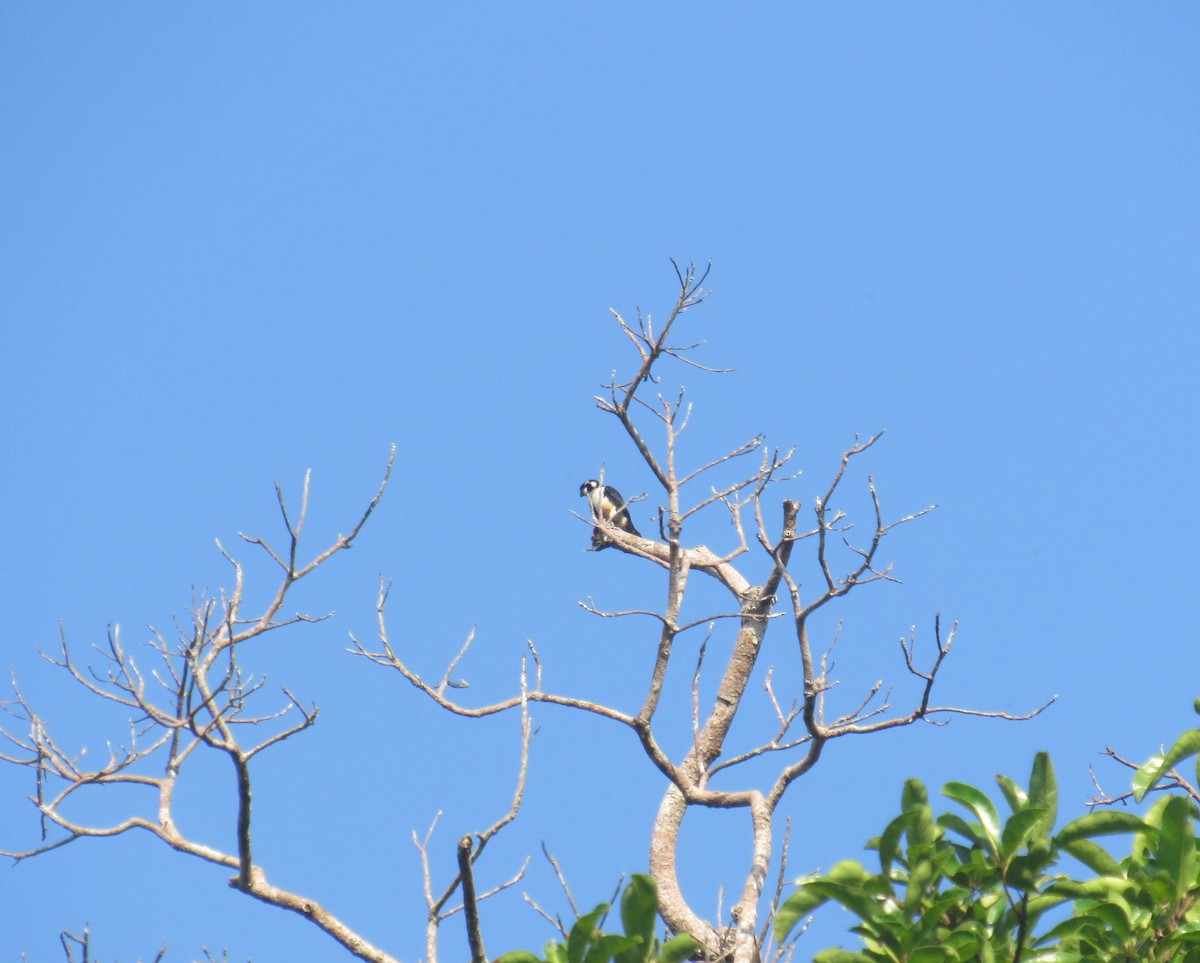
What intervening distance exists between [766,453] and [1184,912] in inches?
109

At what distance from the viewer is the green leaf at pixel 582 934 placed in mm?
2400

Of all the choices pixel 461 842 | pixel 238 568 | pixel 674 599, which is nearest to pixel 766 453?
pixel 674 599

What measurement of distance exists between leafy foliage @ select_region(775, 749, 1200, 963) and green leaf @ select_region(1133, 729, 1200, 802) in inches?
0.5

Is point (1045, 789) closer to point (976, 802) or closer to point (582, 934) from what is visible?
point (976, 802)

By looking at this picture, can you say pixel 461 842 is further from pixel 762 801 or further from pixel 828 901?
pixel 762 801

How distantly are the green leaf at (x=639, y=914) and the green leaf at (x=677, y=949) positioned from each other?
33mm

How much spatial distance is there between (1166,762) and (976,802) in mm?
406

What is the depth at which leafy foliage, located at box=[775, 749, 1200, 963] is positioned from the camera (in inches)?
93.6

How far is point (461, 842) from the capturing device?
2719mm

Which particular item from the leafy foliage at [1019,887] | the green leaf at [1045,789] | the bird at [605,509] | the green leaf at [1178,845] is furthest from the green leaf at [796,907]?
the bird at [605,509]

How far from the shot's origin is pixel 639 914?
243 centimetres

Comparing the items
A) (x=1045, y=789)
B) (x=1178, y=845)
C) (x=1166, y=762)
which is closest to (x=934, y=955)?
(x=1045, y=789)

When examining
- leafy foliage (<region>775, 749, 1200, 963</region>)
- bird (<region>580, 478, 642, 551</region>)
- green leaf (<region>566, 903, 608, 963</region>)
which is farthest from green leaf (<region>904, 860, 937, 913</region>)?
bird (<region>580, 478, 642, 551</region>)

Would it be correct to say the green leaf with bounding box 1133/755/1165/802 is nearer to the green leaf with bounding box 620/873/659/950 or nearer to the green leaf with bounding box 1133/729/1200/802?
the green leaf with bounding box 1133/729/1200/802
